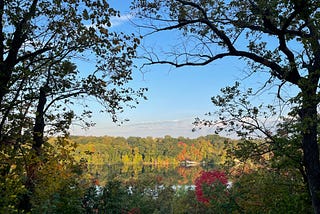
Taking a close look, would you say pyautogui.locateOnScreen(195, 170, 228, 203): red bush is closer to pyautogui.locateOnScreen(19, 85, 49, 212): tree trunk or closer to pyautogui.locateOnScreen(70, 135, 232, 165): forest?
pyautogui.locateOnScreen(19, 85, 49, 212): tree trunk

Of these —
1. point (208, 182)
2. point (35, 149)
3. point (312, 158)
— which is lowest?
point (208, 182)

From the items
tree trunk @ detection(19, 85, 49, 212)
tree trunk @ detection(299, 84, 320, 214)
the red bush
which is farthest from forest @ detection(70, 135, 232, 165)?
tree trunk @ detection(299, 84, 320, 214)

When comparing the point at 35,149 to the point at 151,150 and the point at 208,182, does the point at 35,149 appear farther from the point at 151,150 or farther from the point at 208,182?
the point at 151,150

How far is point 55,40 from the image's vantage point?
24.2 feet

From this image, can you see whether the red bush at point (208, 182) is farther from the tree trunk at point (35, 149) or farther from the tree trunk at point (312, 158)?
the tree trunk at point (312, 158)

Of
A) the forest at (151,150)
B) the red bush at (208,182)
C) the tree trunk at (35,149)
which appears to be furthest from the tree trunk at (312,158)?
the forest at (151,150)

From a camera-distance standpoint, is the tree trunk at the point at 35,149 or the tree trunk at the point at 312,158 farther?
the tree trunk at the point at 35,149

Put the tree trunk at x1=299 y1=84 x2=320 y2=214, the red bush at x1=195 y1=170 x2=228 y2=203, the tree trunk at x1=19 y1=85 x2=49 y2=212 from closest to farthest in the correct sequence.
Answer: the tree trunk at x1=299 y1=84 x2=320 y2=214 → the tree trunk at x1=19 y1=85 x2=49 y2=212 → the red bush at x1=195 y1=170 x2=228 y2=203

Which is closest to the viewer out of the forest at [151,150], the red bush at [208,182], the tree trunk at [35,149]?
the tree trunk at [35,149]

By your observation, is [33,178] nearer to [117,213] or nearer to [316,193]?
[316,193]

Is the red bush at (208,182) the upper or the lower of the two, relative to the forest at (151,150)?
lower

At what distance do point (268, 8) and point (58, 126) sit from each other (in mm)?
5723

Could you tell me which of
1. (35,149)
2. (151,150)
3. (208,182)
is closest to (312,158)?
(35,149)

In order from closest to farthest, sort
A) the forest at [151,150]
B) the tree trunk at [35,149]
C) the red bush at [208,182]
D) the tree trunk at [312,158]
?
the tree trunk at [312,158] → the tree trunk at [35,149] → the red bush at [208,182] → the forest at [151,150]
